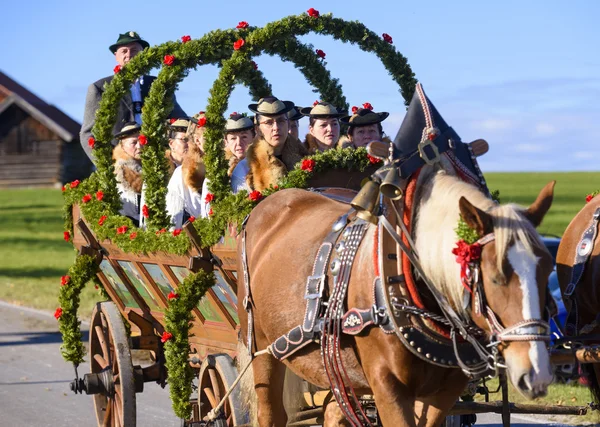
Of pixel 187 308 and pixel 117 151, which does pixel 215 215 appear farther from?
pixel 117 151

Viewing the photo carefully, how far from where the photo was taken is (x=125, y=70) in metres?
6.39

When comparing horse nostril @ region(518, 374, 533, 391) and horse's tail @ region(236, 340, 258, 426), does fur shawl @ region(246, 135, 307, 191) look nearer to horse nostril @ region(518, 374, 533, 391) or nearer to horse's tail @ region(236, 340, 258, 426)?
horse's tail @ region(236, 340, 258, 426)

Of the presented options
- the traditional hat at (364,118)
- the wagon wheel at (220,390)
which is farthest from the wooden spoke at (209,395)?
the traditional hat at (364,118)

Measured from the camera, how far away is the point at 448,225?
3.62 m

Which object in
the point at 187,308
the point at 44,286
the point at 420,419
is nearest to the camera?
the point at 420,419

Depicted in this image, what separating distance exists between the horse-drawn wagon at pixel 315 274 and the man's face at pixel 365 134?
0.34 metres

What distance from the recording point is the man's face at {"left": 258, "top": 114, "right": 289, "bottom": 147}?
6168 millimetres

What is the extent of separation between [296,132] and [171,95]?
1.84 m

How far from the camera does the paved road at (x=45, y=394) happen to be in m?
7.48

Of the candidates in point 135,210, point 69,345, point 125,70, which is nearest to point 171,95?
point 125,70

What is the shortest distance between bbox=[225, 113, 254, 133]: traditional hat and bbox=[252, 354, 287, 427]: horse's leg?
7.62 ft

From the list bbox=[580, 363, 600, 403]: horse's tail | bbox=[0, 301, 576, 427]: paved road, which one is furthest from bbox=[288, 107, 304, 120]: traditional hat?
bbox=[580, 363, 600, 403]: horse's tail

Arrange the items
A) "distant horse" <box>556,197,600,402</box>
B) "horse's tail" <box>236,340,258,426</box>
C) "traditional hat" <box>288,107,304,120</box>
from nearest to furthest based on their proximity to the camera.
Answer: "distant horse" <box>556,197,600,402</box>, "horse's tail" <box>236,340,258,426</box>, "traditional hat" <box>288,107,304,120</box>

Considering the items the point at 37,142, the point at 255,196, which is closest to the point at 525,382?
the point at 255,196
